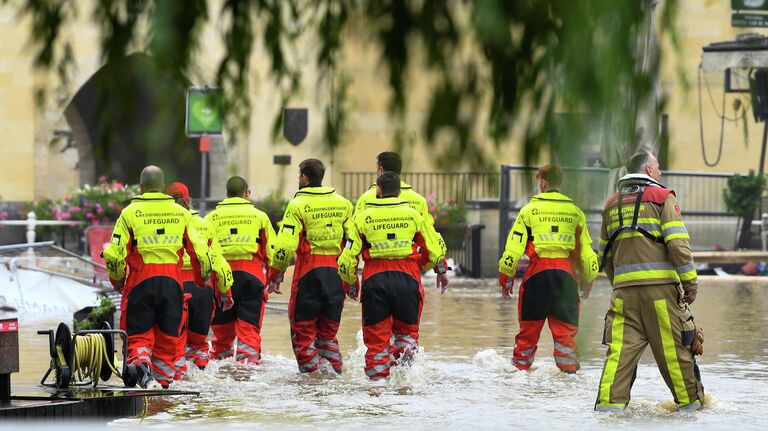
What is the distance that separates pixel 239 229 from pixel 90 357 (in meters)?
2.41

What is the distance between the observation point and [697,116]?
8.93 ft

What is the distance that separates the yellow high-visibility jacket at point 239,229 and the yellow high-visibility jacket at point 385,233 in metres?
1.08

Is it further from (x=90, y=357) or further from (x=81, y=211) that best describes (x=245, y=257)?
(x=81, y=211)

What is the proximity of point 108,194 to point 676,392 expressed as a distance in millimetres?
17647

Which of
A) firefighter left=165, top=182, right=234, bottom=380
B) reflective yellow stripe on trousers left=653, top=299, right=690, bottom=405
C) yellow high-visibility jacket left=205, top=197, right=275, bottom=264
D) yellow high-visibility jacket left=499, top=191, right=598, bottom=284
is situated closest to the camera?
reflective yellow stripe on trousers left=653, top=299, right=690, bottom=405

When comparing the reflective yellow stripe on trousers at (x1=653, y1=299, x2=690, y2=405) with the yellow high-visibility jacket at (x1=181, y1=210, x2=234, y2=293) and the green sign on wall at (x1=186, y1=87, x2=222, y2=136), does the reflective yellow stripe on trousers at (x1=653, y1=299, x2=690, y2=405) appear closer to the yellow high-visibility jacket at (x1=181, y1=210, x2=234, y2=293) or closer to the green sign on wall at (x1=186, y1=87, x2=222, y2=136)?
the yellow high-visibility jacket at (x1=181, y1=210, x2=234, y2=293)

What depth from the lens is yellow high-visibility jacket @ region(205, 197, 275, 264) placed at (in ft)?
41.1

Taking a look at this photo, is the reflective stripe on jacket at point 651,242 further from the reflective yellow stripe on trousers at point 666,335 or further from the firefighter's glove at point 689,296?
the reflective yellow stripe on trousers at point 666,335

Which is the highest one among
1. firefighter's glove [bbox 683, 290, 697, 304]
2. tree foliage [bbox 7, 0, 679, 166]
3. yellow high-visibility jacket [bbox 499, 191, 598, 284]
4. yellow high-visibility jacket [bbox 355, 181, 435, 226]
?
tree foliage [bbox 7, 0, 679, 166]

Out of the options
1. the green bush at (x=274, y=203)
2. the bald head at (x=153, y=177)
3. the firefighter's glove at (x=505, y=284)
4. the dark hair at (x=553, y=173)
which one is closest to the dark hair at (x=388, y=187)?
the green bush at (x=274, y=203)

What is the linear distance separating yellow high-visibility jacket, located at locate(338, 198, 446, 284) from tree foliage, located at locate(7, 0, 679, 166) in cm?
872

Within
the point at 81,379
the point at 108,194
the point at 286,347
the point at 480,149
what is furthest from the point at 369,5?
the point at 108,194

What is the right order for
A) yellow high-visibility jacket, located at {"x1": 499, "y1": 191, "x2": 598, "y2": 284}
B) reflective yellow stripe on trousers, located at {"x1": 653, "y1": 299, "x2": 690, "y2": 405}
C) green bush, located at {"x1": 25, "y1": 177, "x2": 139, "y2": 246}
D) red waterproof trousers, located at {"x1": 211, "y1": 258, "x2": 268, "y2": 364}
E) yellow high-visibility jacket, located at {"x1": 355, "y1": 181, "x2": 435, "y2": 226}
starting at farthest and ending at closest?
green bush, located at {"x1": 25, "y1": 177, "x2": 139, "y2": 246}
red waterproof trousers, located at {"x1": 211, "y1": 258, "x2": 268, "y2": 364}
yellow high-visibility jacket, located at {"x1": 355, "y1": 181, "x2": 435, "y2": 226}
yellow high-visibility jacket, located at {"x1": 499, "y1": 191, "x2": 598, "y2": 284}
reflective yellow stripe on trousers, located at {"x1": 653, "y1": 299, "x2": 690, "y2": 405}

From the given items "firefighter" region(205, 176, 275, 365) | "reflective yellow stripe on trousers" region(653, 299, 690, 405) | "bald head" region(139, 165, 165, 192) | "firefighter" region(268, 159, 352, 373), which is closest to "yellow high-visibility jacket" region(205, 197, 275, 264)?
"firefighter" region(205, 176, 275, 365)
